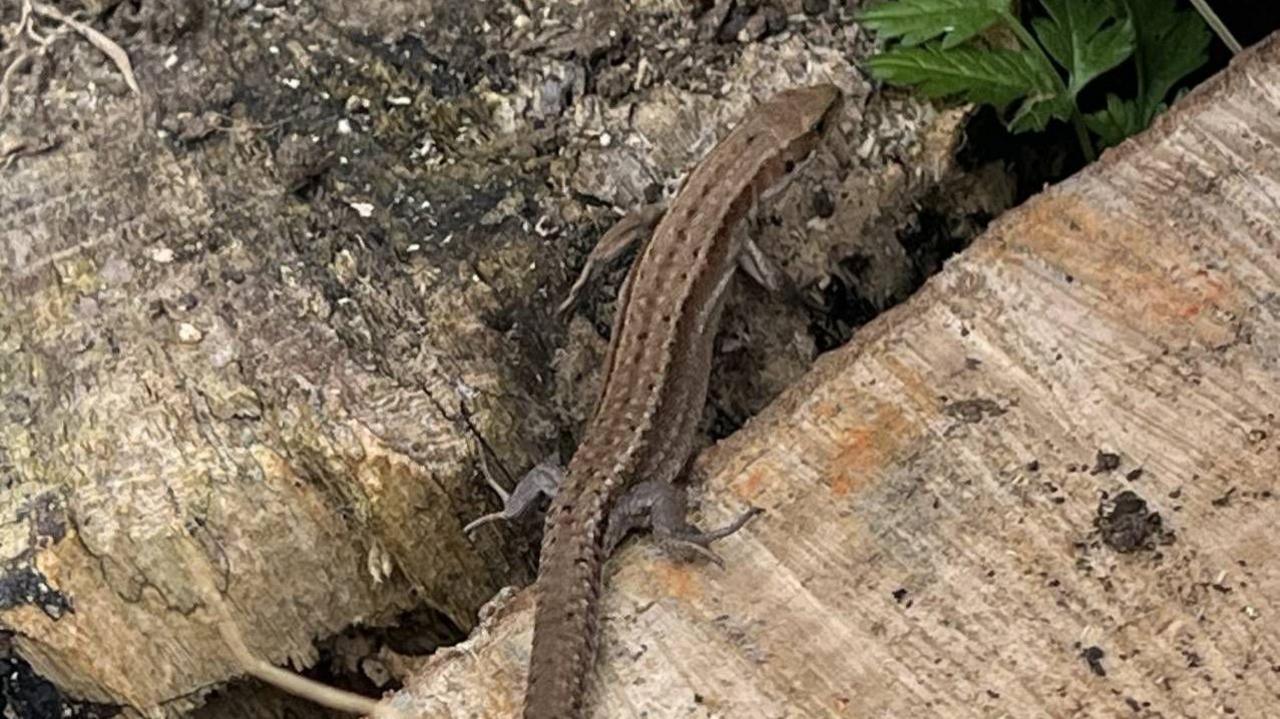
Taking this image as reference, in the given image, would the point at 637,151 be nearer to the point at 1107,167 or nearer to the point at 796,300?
the point at 796,300

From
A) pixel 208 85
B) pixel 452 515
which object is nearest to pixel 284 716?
pixel 452 515

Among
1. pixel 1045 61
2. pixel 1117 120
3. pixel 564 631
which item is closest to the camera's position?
pixel 564 631

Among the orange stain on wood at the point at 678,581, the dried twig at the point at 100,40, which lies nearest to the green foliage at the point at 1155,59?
the orange stain on wood at the point at 678,581

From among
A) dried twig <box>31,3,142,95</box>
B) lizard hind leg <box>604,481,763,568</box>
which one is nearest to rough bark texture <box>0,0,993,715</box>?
dried twig <box>31,3,142,95</box>

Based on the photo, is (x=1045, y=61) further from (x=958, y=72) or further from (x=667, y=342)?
(x=667, y=342)

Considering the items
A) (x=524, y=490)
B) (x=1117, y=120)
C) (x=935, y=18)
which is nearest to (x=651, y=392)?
(x=524, y=490)

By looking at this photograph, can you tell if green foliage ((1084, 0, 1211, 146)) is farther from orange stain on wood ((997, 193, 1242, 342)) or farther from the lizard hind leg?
the lizard hind leg
